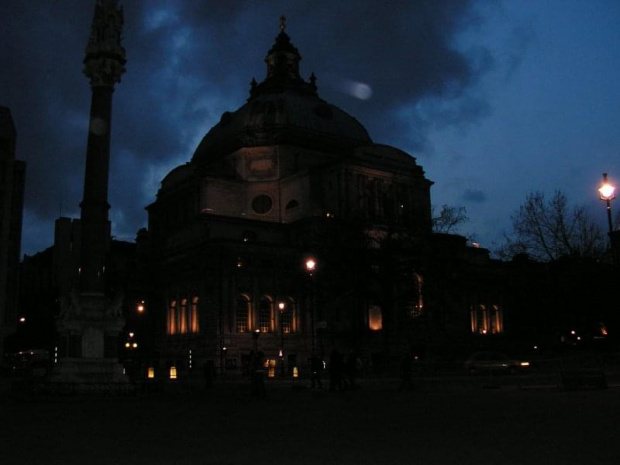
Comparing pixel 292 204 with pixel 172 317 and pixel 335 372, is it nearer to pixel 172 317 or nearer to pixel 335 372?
pixel 172 317

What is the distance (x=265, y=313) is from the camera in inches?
3049

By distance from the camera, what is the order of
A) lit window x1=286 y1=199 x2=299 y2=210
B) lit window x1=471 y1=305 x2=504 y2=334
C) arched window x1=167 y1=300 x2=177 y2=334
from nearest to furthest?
arched window x1=167 y1=300 x2=177 y2=334
lit window x1=286 y1=199 x2=299 y2=210
lit window x1=471 y1=305 x2=504 y2=334

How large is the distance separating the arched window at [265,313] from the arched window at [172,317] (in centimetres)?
1131

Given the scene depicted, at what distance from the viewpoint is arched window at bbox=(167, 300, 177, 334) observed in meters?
82.4

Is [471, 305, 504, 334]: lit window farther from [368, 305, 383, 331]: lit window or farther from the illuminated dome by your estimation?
the illuminated dome

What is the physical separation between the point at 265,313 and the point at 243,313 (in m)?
2.72

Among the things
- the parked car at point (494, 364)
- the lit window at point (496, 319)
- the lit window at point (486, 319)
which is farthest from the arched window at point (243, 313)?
the lit window at point (496, 319)

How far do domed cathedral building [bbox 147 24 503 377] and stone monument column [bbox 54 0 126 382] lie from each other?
78.5ft

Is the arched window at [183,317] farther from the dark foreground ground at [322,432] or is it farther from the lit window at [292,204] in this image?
the dark foreground ground at [322,432]

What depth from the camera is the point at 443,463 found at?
10445mm

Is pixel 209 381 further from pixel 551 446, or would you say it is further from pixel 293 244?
pixel 293 244

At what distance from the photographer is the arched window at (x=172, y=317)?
270ft

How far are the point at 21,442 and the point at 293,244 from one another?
68291mm

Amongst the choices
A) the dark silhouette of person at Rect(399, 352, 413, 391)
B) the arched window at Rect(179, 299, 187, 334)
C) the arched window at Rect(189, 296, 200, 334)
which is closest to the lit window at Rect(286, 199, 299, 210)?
the arched window at Rect(189, 296, 200, 334)
